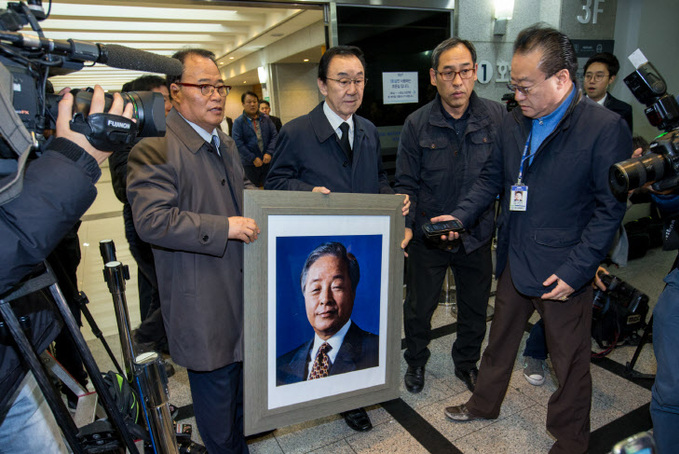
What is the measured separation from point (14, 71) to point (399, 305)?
1.51 m

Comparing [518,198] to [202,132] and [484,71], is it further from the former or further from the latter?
[484,71]

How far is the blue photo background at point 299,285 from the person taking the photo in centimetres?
161

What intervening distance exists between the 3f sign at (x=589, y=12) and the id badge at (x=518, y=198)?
396cm

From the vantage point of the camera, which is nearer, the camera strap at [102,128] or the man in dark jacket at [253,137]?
the camera strap at [102,128]

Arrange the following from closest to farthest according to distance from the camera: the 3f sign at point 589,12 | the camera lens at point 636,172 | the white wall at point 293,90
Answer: the camera lens at point 636,172 → the 3f sign at point 589,12 → the white wall at point 293,90

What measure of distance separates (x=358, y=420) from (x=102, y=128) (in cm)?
182

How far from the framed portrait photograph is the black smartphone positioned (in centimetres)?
20

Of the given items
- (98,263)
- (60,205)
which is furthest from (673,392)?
(98,263)

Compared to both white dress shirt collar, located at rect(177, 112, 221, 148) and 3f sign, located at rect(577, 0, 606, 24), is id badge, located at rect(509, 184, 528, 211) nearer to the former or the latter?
white dress shirt collar, located at rect(177, 112, 221, 148)

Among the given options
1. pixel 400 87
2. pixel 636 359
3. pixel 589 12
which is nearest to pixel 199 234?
pixel 636 359

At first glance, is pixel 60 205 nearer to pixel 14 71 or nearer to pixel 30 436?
pixel 14 71

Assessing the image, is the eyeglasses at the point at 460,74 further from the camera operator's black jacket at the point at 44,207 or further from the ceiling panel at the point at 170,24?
the ceiling panel at the point at 170,24

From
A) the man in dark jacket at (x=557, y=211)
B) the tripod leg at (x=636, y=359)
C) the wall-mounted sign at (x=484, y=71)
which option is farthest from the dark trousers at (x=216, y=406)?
the wall-mounted sign at (x=484, y=71)

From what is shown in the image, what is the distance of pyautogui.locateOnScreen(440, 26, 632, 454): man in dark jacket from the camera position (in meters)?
1.66
